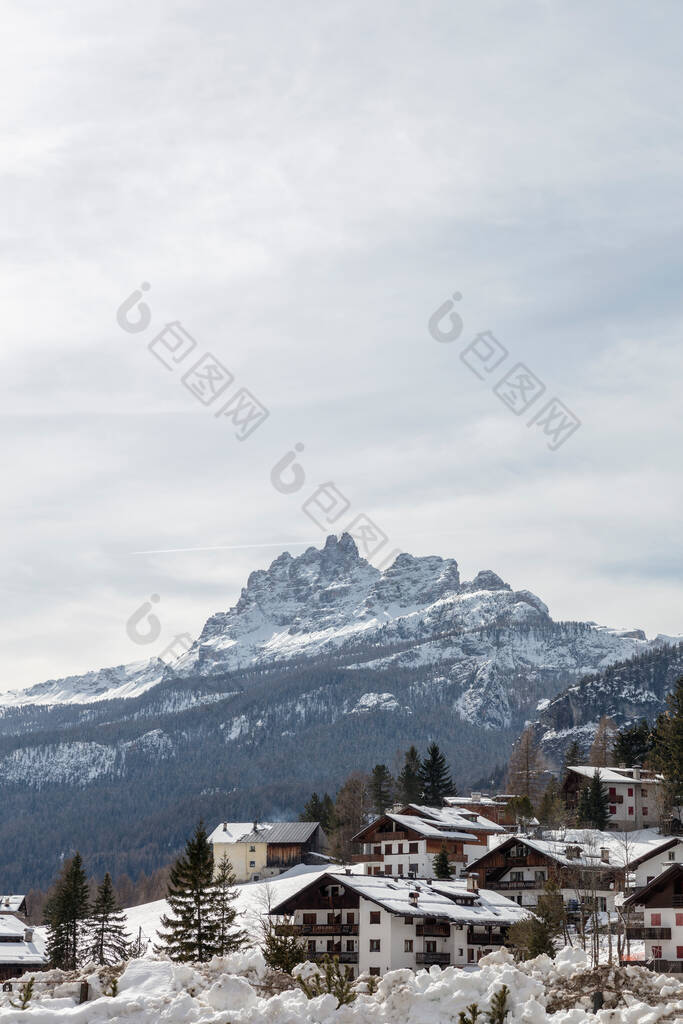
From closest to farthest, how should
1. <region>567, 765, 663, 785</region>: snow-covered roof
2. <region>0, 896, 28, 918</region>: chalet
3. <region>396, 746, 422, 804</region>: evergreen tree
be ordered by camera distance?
<region>0, 896, 28, 918</region>: chalet
<region>567, 765, 663, 785</region>: snow-covered roof
<region>396, 746, 422, 804</region>: evergreen tree

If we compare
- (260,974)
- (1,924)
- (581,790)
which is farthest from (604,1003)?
(581,790)

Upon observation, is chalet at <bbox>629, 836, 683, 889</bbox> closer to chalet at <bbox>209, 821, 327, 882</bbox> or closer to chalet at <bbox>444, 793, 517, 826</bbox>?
chalet at <bbox>444, 793, 517, 826</bbox>

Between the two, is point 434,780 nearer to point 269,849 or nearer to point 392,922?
point 269,849

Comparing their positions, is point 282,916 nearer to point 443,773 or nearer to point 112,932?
point 112,932

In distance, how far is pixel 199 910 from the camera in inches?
2621

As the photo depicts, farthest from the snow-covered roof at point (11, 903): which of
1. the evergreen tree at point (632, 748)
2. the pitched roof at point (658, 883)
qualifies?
the evergreen tree at point (632, 748)

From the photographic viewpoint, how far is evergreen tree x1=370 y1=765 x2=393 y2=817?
436 ft

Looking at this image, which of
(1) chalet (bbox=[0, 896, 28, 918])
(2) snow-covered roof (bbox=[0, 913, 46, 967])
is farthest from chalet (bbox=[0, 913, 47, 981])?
(1) chalet (bbox=[0, 896, 28, 918])

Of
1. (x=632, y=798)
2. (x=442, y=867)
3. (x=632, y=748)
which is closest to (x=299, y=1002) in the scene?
(x=442, y=867)

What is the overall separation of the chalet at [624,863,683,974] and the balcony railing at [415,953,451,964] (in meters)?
11.6

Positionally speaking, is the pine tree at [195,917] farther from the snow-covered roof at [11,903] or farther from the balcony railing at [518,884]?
A: the snow-covered roof at [11,903]

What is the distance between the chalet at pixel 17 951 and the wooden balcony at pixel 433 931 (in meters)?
26.5

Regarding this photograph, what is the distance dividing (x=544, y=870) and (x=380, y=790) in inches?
1936

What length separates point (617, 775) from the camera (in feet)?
379
